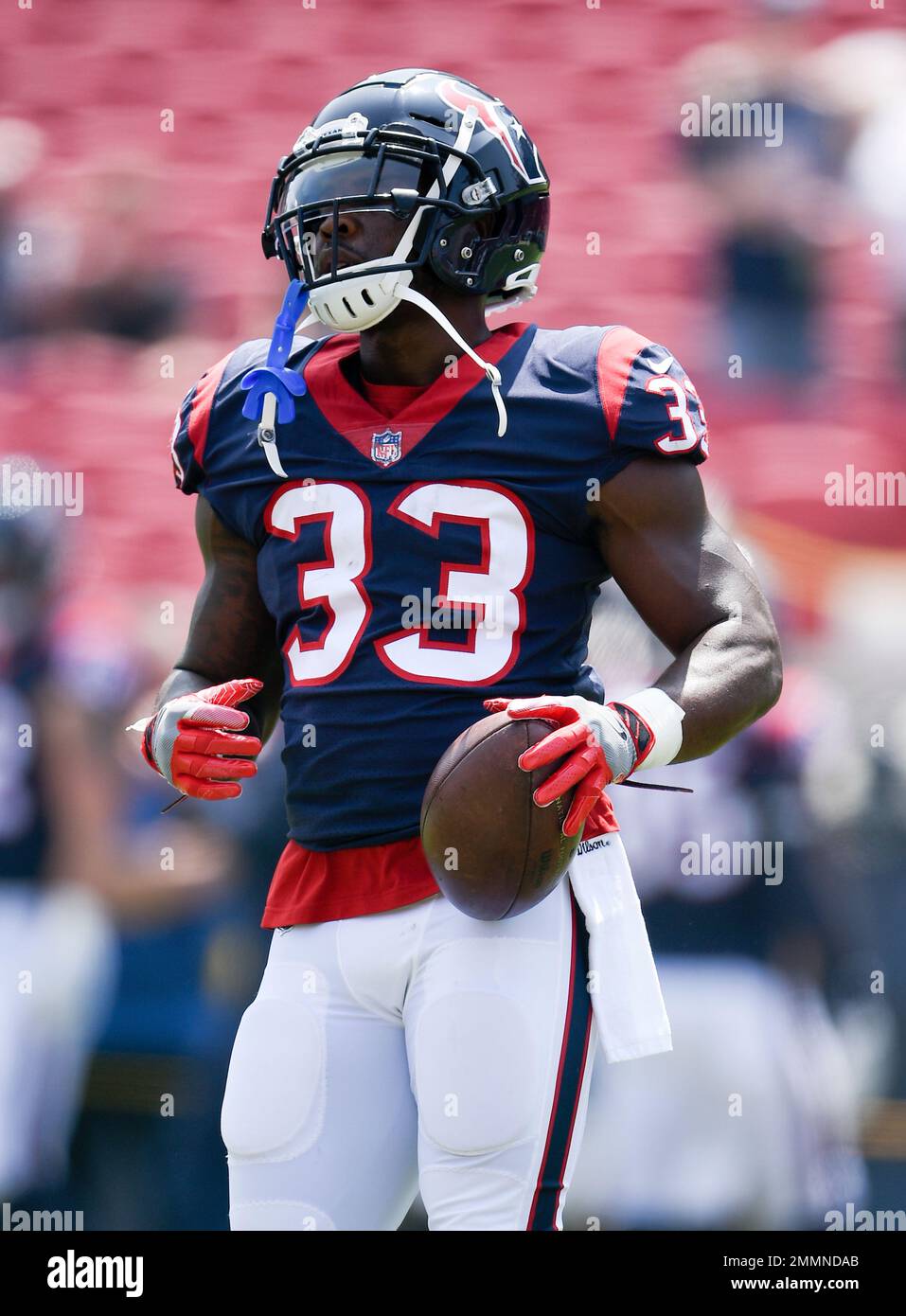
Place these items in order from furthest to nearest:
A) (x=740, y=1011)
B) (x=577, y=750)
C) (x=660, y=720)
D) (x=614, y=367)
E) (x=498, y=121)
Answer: (x=740, y=1011), (x=498, y=121), (x=614, y=367), (x=660, y=720), (x=577, y=750)

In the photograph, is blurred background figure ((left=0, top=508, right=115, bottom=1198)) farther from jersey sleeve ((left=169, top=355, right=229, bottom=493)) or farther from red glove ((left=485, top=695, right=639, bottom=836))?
red glove ((left=485, top=695, right=639, bottom=836))

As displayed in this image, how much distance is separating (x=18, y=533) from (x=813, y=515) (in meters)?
1.65

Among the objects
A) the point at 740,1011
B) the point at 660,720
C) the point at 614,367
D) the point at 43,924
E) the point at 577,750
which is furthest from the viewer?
the point at 43,924

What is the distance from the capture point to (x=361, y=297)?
172 centimetres

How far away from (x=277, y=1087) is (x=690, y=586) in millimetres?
673

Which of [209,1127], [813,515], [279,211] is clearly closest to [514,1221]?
[279,211]

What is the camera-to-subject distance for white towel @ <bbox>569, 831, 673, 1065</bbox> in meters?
1.63

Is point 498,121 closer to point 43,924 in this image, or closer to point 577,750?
point 577,750

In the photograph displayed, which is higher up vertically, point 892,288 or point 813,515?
point 892,288

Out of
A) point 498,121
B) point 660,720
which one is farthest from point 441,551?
point 498,121

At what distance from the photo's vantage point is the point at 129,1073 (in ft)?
10.5

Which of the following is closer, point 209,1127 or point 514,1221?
point 514,1221

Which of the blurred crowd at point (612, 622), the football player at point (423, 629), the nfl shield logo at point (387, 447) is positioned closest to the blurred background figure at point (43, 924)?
the blurred crowd at point (612, 622)

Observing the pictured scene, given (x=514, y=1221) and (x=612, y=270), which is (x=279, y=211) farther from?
(x=612, y=270)
